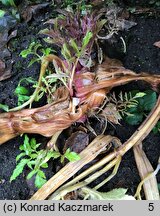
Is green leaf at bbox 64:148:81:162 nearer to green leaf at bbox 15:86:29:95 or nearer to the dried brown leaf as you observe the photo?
the dried brown leaf

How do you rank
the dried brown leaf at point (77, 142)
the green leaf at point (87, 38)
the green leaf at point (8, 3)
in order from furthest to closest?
the green leaf at point (8, 3), the dried brown leaf at point (77, 142), the green leaf at point (87, 38)

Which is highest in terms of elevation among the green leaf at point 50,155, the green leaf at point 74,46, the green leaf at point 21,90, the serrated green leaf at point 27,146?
the green leaf at point 74,46

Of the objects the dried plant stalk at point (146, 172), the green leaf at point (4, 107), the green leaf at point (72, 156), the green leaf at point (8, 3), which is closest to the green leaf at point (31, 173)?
the green leaf at point (72, 156)

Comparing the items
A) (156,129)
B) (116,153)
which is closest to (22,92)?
(116,153)

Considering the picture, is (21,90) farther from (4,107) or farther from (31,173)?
(31,173)

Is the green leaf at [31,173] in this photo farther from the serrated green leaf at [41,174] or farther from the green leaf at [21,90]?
the green leaf at [21,90]

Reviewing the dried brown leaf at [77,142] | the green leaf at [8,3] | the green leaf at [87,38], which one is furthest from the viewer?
the green leaf at [8,3]

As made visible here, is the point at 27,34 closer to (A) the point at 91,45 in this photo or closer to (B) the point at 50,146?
(A) the point at 91,45

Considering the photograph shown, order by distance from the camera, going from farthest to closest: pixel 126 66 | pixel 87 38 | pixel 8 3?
pixel 8 3
pixel 126 66
pixel 87 38
